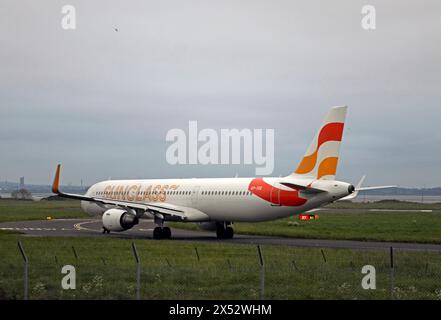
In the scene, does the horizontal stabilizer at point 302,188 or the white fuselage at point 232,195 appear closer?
the horizontal stabilizer at point 302,188

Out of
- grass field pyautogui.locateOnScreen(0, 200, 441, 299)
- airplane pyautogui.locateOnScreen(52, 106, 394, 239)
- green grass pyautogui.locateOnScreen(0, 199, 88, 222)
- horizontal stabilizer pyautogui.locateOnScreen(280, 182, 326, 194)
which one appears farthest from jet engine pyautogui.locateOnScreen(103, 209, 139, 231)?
green grass pyautogui.locateOnScreen(0, 199, 88, 222)

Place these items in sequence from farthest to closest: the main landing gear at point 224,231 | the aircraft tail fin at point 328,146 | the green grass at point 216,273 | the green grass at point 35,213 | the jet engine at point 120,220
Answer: the green grass at point 35,213
the main landing gear at point 224,231
the jet engine at point 120,220
the aircraft tail fin at point 328,146
the green grass at point 216,273

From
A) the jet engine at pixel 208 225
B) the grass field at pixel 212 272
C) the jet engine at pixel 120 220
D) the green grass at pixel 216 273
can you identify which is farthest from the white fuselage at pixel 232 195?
the green grass at pixel 216 273

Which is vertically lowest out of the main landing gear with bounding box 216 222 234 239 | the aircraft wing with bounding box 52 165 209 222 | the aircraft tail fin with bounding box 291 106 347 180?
the main landing gear with bounding box 216 222 234 239

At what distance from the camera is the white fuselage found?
1409 inches

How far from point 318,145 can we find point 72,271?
18286 mm

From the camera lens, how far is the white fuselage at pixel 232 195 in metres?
35.8

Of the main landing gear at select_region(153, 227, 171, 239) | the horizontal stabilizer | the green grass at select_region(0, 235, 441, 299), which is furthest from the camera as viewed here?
the main landing gear at select_region(153, 227, 171, 239)

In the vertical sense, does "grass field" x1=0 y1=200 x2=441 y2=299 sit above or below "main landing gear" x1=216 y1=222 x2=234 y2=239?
above

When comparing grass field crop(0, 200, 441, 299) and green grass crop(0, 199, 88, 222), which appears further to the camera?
green grass crop(0, 199, 88, 222)

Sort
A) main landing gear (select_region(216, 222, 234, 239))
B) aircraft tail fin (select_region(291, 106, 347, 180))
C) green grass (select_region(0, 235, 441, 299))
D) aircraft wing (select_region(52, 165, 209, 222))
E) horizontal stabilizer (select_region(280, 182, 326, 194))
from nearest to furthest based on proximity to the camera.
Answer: green grass (select_region(0, 235, 441, 299)), horizontal stabilizer (select_region(280, 182, 326, 194)), aircraft tail fin (select_region(291, 106, 347, 180)), aircraft wing (select_region(52, 165, 209, 222)), main landing gear (select_region(216, 222, 234, 239))

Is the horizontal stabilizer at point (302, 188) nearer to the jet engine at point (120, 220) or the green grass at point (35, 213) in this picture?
the jet engine at point (120, 220)

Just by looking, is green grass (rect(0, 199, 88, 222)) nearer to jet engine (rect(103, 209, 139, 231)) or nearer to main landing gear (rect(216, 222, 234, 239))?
jet engine (rect(103, 209, 139, 231))
